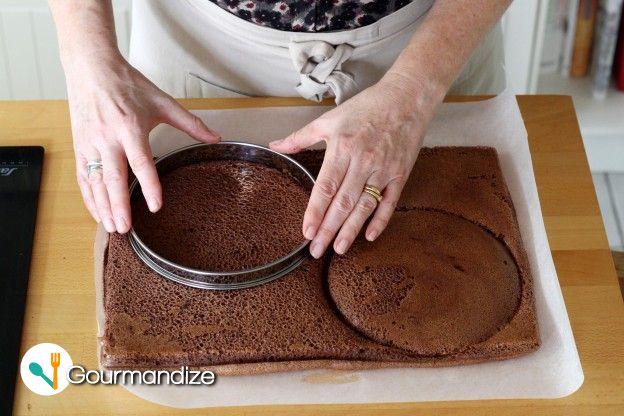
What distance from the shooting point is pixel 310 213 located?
1.13m

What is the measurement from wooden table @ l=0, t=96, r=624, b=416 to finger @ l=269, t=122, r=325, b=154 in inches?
8.5

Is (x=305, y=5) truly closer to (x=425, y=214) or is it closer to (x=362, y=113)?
(x=362, y=113)

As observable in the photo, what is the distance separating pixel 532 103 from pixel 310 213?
0.53 metres

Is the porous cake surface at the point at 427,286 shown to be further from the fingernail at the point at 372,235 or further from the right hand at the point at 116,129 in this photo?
the right hand at the point at 116,129

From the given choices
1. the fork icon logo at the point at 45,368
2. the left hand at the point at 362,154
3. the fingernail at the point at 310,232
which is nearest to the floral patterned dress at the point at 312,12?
the left hand at the point at 362,154

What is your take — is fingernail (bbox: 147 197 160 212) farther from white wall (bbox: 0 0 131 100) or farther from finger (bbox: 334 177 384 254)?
white wall (bbox: 0 0 131 100)

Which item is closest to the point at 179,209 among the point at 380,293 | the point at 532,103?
the point at 380,293

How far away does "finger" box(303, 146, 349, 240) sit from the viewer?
1.13m

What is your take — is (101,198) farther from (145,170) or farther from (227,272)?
(227,272)

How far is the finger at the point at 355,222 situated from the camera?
44.9 inches

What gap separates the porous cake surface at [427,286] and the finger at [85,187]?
1.13 feet

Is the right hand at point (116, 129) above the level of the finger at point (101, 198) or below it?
above

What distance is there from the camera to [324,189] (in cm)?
114

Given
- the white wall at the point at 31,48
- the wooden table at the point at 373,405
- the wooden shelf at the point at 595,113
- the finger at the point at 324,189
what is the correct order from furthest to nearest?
1. the wooden shelf at the point at 595,113
2. the white wall at the point at 31,48
3. the finger at the point at 324,189
4. the wooden table at the point at 373,405
